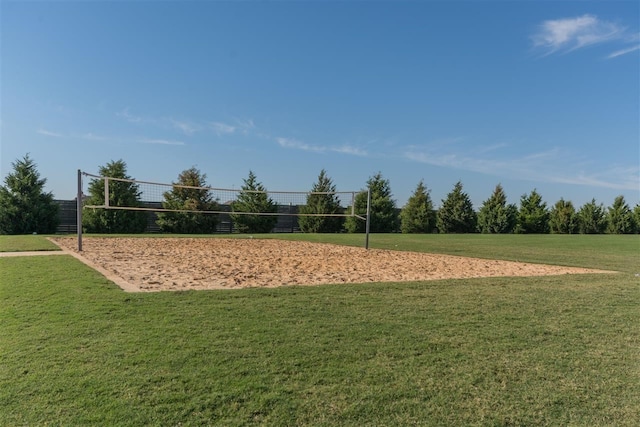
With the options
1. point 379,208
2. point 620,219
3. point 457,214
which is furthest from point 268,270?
point 620,219

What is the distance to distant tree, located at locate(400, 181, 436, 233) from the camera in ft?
88.7

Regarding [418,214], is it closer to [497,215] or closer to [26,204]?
[497,215]

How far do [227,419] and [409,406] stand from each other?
1.02 meters

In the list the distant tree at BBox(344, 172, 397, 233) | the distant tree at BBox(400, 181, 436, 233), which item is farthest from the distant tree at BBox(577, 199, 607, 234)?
the distant tree at BBox(344, 172, 397, 233)

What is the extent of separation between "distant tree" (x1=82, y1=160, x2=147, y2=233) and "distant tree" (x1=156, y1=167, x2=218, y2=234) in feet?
4.63

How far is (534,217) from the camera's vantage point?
27875 millimetres

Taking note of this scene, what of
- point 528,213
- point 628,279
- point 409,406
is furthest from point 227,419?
point 528,213

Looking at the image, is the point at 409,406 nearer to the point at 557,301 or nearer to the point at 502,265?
the point at 557,301

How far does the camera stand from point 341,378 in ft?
8.38

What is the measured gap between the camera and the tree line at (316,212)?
18625mm

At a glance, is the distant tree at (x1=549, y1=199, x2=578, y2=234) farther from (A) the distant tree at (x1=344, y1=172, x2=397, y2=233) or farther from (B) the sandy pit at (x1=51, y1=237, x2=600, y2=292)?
(B) the sandy pit at (x1=51, y1=237, x2=600, y2=292)

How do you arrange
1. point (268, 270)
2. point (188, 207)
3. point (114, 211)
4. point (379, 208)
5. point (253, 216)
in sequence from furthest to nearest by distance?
point (379, 208) → point (253, 216) → point (188, 207) → point (114, 211) → point (268, 270)

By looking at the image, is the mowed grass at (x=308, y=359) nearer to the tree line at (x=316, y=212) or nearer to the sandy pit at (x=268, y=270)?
the sandy pit at (x=268, y=270)

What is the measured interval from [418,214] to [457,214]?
9.30 feet
